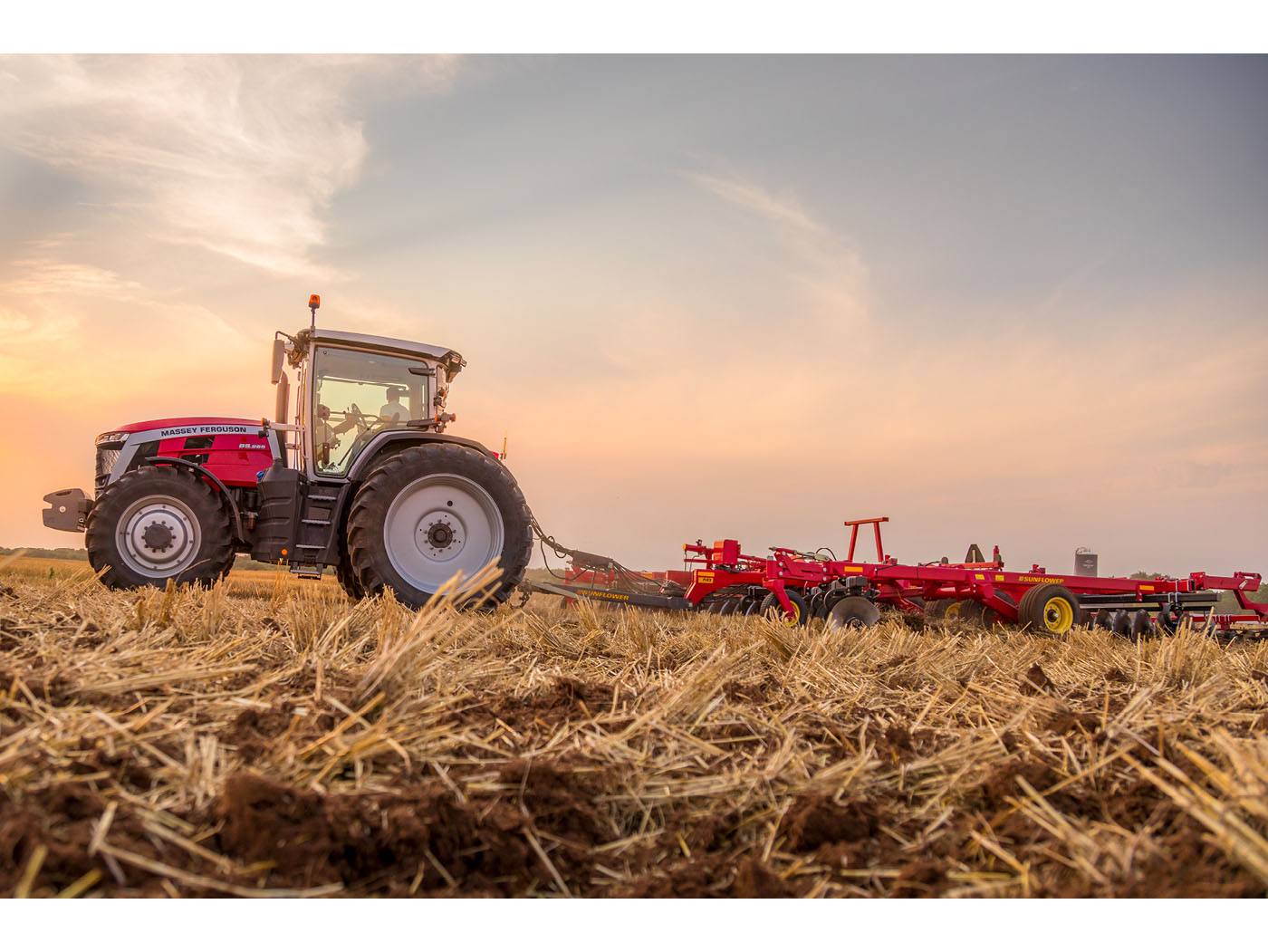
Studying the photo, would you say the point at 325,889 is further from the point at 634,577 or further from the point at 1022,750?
the point at 634,577

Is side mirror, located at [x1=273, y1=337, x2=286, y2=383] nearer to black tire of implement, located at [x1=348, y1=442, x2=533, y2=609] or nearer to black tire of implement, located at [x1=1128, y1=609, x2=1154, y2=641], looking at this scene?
black tire of implement, located at [x1=348, y1=442, x2=533, y2=609]

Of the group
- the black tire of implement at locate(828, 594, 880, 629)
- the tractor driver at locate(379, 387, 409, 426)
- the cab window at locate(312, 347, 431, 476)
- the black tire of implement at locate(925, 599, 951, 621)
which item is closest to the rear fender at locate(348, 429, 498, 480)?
the cab window at locate(312, 347, 431, 476)

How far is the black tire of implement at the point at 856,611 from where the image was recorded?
9.84m

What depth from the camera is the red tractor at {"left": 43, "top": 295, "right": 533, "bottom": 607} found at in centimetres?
714

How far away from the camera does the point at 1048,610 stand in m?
10.9

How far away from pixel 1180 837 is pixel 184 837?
222 centimetres

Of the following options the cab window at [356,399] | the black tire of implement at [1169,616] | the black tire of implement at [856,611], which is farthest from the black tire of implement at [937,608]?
the cab window at [356,399]

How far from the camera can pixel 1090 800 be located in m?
2.53

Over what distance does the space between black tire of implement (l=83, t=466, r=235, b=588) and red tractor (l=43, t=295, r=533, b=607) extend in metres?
0.01

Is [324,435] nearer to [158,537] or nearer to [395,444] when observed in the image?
[395,444]

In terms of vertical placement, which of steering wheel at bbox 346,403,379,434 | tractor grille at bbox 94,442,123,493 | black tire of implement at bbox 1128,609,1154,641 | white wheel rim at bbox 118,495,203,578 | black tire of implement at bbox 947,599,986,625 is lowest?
black tire of implement at bbox 1128,609,1154,641

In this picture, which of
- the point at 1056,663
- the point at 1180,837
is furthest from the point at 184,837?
the point at 1056,663

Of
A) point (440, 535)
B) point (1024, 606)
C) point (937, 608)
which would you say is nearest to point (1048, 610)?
point (1024, 606)

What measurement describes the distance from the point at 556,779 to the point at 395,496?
492 centimetres
